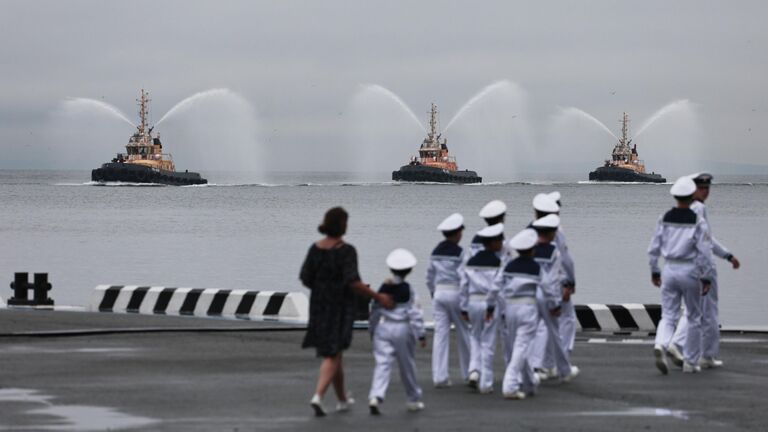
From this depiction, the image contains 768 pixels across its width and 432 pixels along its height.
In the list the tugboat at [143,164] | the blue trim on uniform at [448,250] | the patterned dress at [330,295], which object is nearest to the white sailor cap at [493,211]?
the blue trim on uniform at [448,250]

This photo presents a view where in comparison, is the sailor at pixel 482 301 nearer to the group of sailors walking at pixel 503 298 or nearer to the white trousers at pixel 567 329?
the group of sailors walking at pixel 503 298

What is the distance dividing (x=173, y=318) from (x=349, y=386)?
9.22 m

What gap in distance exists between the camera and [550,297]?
54.5 ft

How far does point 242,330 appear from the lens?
22781 mm

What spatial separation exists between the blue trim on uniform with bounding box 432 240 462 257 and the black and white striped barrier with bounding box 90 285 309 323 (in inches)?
342

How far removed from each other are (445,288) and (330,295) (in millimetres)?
2756

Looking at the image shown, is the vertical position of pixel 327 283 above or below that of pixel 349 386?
above

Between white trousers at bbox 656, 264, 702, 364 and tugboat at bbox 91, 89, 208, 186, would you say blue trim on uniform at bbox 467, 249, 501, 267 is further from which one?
tugboat at bbox 91, 89, 208, 186

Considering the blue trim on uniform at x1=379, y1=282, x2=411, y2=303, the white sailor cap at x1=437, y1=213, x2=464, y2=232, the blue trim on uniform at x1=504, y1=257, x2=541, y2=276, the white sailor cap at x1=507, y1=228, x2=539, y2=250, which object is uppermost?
the white sailor cap at x1=437, y1=213, x2=464, y2=232

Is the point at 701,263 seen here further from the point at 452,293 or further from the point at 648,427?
the point at 648,427

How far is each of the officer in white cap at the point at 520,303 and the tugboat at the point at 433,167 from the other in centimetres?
16787

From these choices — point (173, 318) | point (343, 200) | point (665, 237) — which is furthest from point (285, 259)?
point (343, 200)

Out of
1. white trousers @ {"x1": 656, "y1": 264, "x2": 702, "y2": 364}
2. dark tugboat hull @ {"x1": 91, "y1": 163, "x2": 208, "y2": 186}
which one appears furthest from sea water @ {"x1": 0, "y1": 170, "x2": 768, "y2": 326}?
white trousers @ {"x1": 656, "y1": 264, "x2": 702, "y2": 364}

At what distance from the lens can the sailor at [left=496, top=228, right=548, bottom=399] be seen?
15578mm
